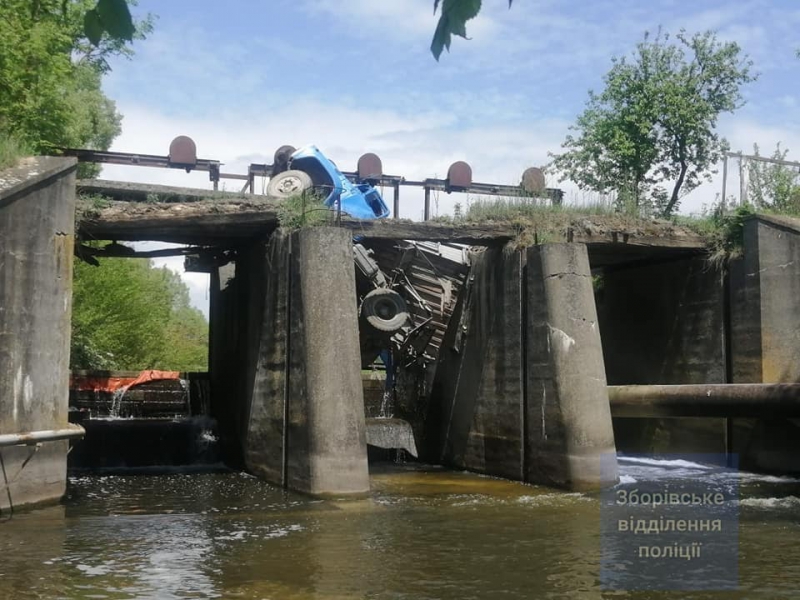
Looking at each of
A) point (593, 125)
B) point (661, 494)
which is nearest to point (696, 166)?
point (593, 125)

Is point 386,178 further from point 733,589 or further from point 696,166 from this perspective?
point 733,589

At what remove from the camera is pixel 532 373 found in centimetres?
1538

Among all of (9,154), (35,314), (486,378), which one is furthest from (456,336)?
(9,154)

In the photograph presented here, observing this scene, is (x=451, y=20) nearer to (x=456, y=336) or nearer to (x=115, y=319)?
(x=456, y=336)

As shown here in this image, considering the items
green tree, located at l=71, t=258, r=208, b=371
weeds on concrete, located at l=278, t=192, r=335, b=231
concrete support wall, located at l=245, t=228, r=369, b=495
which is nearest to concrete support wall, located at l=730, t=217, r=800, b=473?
concrete support wall, located at l=245, t=228, r=369, b=495

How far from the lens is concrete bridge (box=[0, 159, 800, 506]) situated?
40.8 feet

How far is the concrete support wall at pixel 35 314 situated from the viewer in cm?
1177

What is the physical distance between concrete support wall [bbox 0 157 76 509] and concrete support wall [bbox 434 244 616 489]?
7.35 m

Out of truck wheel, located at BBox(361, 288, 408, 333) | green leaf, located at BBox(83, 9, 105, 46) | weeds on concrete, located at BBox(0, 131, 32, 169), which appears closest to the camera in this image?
green leaf, located at BBox(83, 9, 105, 46)

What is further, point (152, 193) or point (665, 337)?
point (665, 337)

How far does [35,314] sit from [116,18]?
33.4 feet

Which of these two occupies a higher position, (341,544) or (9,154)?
(9,154)

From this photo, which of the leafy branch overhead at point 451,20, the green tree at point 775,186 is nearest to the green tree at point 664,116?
the green tree at point 775,186

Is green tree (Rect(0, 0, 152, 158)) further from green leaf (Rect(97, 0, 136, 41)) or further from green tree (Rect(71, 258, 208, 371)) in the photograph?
green leaf (Rect(97, 0, 136, 41))
